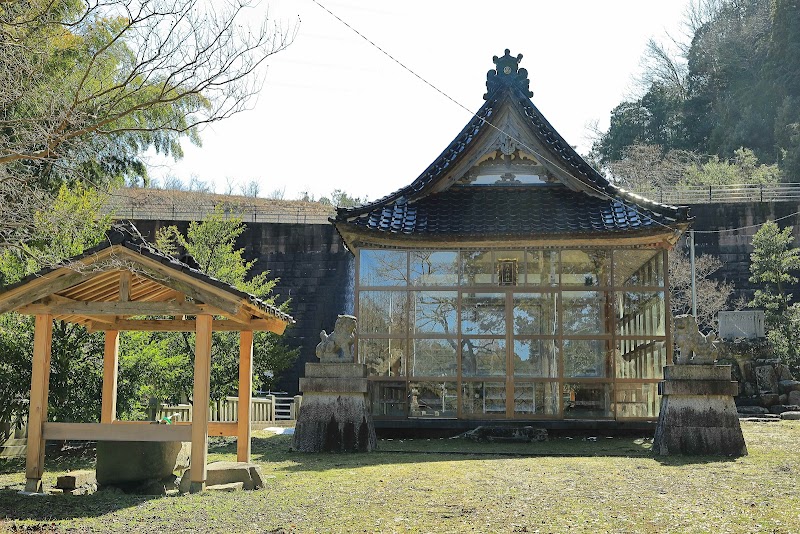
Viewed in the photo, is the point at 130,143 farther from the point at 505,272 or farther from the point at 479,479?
the point at 479,479

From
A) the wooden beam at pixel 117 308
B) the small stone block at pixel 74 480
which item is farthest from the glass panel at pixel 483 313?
the small stone block at pixel 74 480

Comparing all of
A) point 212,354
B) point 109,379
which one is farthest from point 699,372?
point 212,354

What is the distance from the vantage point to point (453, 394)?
14773 mm

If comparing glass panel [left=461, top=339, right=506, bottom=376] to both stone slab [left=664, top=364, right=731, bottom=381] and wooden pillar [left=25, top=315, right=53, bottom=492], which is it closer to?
stone slab [left=664, top=364, right=731, bottom=381]

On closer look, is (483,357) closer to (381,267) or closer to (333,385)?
(381,267)

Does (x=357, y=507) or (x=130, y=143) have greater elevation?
(x=130, y=143)

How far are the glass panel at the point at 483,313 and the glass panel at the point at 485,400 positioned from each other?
92 centimetres

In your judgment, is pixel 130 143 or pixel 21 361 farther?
pixel 130 143

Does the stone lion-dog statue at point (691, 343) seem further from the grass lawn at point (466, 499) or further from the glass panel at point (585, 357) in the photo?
the glass panel at point (585, 357)

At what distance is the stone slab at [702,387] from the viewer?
11.6 meters

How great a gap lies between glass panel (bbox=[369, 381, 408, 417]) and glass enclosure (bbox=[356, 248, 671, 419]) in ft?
0.06

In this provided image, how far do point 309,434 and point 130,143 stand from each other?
7569 mm

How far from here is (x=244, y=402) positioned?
10.1 meters

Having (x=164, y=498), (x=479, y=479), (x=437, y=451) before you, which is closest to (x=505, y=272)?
(x=437, y=451)
